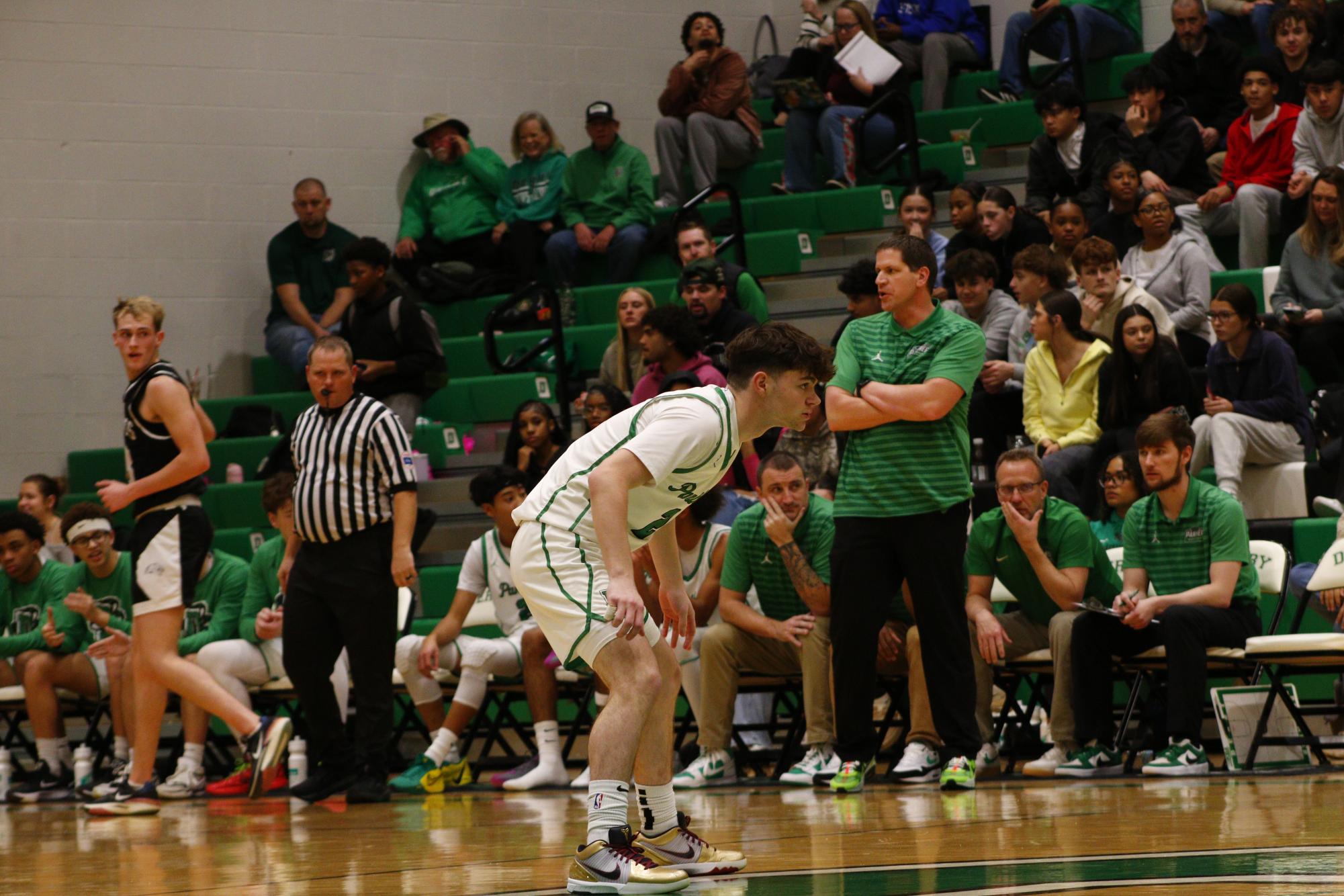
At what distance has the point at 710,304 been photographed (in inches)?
328

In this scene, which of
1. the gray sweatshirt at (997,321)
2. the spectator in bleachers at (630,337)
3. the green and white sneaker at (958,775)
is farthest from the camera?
the spectator in bleachers at (630,337)

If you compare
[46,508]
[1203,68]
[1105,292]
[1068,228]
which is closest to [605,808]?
[1105,292]

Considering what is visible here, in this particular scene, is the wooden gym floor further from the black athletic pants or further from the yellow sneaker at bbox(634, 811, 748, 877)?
the black athletic pants

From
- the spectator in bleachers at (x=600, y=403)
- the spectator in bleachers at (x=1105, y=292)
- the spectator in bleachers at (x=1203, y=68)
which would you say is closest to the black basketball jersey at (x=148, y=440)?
the spectator in bleachers at (x=600, y=403)

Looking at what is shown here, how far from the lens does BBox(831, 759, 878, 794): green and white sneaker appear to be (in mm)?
5605

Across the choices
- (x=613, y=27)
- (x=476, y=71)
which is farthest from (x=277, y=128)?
(x=613, y=27)

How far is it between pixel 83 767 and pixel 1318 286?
236 inches

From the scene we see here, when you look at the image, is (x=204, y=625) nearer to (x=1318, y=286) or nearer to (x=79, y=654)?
(x=79, y=654)

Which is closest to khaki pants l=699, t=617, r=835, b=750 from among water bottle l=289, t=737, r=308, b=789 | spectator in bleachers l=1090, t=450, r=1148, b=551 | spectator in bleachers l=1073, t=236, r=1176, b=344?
spectator in bleachers l=1090, t=450, r=1148, b=551

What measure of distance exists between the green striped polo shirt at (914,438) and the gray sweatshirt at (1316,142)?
3866mm

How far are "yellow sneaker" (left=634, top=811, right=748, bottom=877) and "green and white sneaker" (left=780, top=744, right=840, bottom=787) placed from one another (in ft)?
7.54

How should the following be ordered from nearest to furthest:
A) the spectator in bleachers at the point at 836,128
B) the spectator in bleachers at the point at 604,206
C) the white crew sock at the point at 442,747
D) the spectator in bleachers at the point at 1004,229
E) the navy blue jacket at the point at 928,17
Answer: the white crew sock at the point at 442,747 < the spectator in bleachers at the point at 1004,229 < the spectator in bleachers at the point at 604,206 < the spectator in bleachers at the point at 836,128 < the navy blue jacket at the point at 928,17

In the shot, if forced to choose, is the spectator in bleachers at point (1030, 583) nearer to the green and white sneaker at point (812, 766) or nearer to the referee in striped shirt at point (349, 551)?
the green and white sneaker at point (812, 766)

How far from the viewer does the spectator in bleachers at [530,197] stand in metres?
11.0
